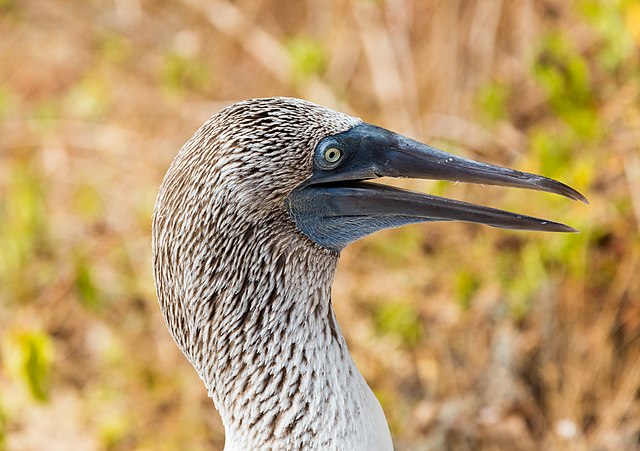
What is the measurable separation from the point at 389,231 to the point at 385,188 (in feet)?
8.51

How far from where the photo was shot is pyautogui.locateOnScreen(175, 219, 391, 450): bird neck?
2.39 m

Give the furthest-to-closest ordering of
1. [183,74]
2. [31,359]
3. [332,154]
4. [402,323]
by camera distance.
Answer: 1. [183,74]
2. [402,323]
3. [31,359]
4. [332,154]

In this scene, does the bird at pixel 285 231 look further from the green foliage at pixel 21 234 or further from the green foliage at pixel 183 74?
the green foliage at pixel 183 74

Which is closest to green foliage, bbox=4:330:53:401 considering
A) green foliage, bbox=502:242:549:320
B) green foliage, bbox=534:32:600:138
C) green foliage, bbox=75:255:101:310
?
green foliage, bbox=75:255:101:310

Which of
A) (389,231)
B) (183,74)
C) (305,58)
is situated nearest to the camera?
(389,231)

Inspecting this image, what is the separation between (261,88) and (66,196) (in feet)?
4.87

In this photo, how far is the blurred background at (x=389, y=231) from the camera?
13.1ft

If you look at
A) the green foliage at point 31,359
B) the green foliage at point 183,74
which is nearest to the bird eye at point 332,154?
the green foliage at point 31,359

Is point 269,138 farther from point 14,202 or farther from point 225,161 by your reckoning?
point 14,202

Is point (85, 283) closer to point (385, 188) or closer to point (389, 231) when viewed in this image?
point (389, 231)

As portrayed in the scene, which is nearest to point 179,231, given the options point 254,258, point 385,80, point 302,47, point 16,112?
point 254,258

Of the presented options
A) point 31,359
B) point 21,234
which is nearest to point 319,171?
point 31,359

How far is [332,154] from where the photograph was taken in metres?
2.39

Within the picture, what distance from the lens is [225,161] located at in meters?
2.31
